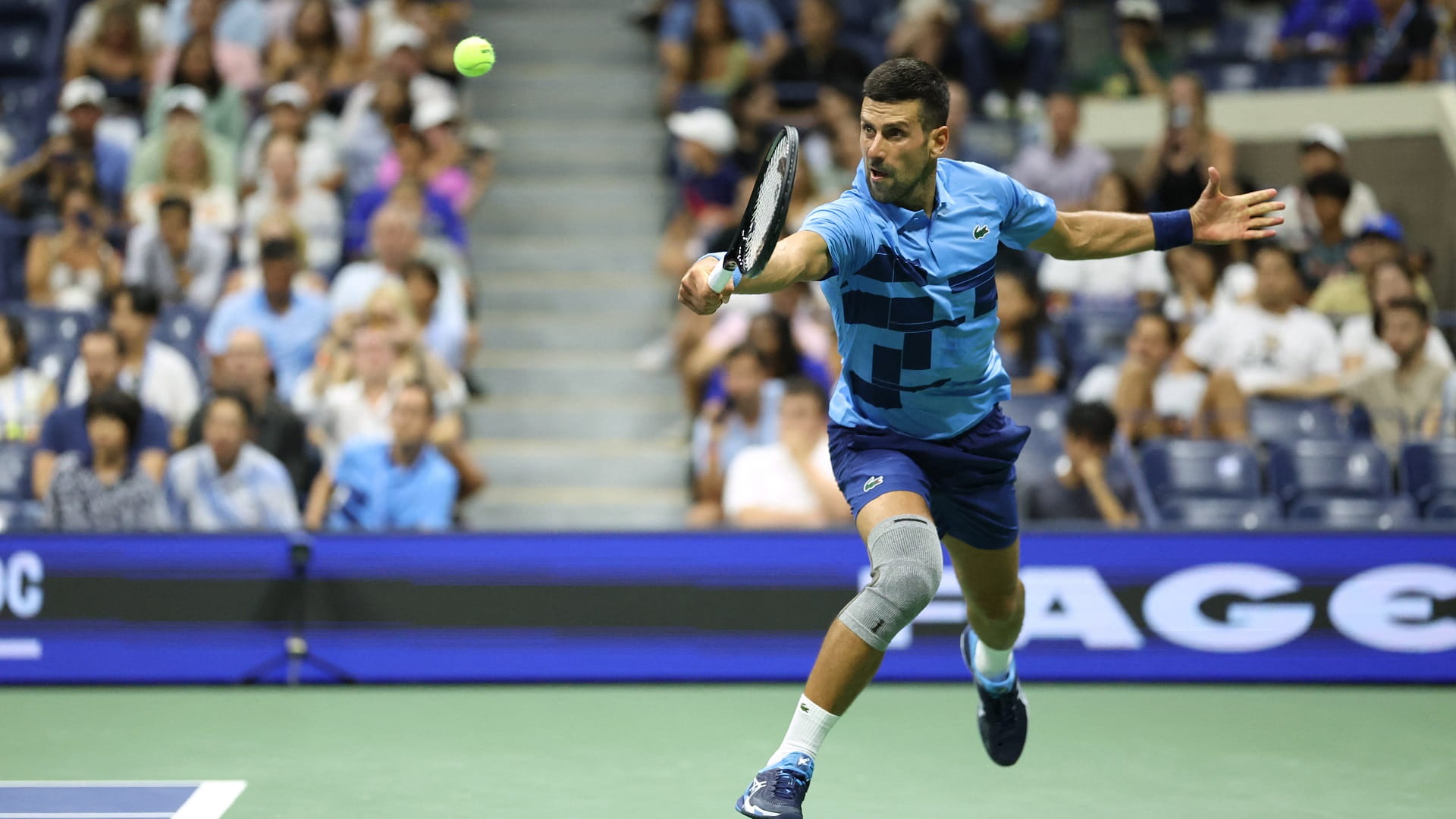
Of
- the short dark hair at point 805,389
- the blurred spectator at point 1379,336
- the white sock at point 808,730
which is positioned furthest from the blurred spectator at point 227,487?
the blurred spectator at point 1379,336

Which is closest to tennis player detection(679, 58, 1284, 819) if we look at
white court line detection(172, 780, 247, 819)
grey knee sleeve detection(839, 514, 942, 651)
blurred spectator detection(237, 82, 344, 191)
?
grey knee sleeve detection(839, 514, 942, 651)

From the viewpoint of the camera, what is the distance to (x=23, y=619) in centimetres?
764

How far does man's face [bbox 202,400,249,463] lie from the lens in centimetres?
823

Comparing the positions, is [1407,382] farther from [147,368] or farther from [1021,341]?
[147,368]

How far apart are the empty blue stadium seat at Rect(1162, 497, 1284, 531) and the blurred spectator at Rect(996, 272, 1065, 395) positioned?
3.83ft

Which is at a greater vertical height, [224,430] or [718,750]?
[224,430]

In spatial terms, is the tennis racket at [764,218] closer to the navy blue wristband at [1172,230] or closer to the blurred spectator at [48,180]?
the navy blue wristband at [1172,230]

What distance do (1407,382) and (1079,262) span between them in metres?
1.96

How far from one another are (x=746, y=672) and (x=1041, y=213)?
124 inches

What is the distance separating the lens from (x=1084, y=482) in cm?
838

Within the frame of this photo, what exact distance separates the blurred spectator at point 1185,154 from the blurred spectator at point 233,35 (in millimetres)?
6499

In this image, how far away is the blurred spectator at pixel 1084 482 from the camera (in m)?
8.33

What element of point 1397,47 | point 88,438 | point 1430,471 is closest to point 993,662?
point 1430,471

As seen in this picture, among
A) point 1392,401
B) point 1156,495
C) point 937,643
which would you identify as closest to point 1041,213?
point 937,643
